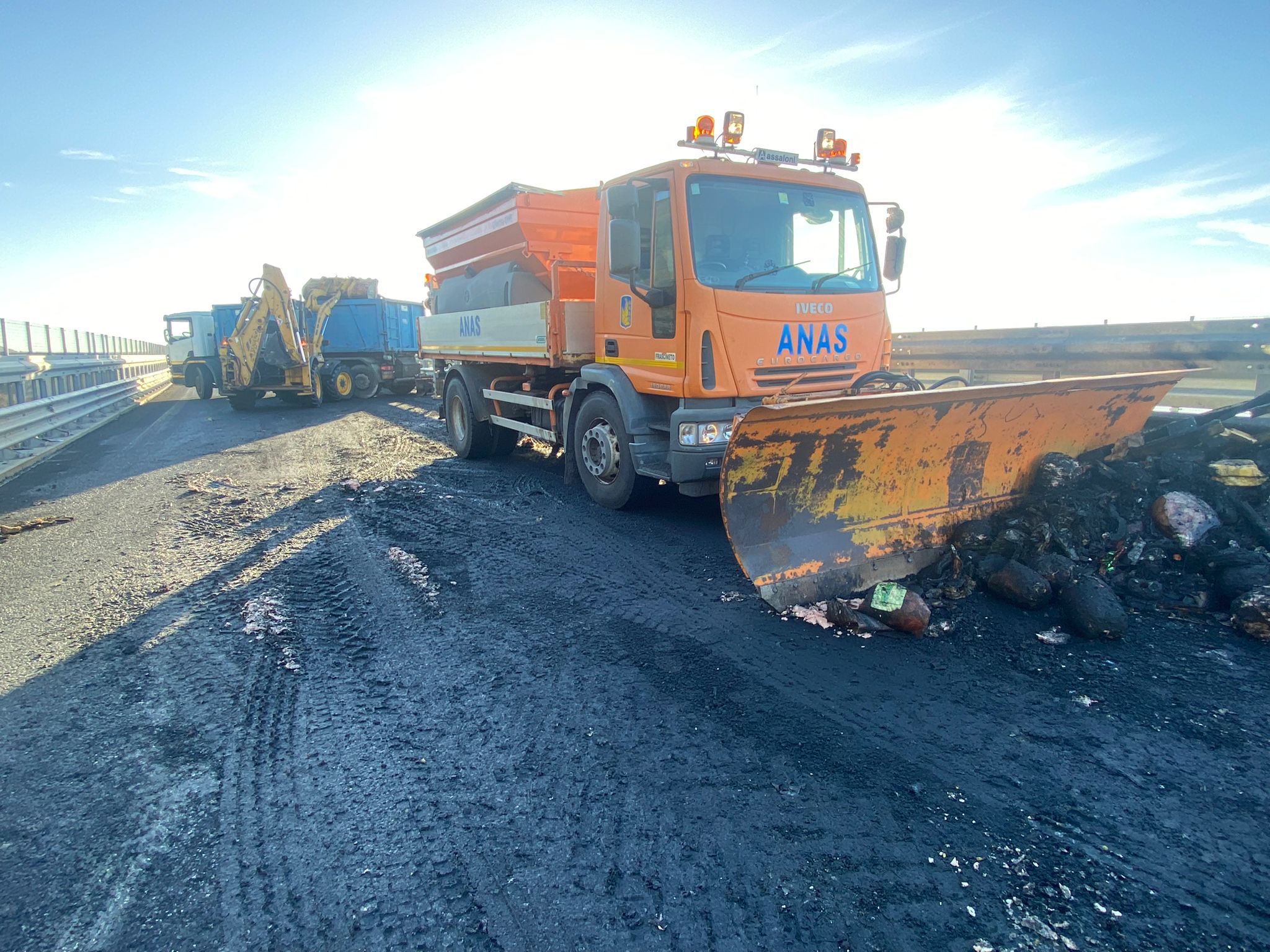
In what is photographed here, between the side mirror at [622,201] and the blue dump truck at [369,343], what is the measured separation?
15403 mm

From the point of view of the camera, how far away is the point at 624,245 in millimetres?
5539

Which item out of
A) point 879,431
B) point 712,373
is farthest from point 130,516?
point 879,431

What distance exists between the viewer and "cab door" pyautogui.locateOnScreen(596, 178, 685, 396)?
5.45m

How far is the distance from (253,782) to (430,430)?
10.7 meters

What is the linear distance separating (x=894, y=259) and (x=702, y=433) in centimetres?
244

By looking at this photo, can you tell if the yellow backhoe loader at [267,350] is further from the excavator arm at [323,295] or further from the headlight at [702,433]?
the headlight at [702,433]

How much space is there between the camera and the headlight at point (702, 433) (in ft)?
17.2

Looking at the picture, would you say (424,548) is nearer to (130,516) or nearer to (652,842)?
(130,516)

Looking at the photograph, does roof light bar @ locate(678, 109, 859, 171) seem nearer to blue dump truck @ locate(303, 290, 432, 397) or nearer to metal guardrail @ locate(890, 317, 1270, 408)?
metal guardrail @ locate(890, 317, 1270, 408)

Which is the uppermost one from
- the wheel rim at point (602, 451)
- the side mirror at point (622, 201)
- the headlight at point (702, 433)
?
the side mirror at point (622, 201)

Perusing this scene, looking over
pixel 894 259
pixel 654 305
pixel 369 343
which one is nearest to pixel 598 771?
pixel 654 305

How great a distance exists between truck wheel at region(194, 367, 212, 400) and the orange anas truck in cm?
1832

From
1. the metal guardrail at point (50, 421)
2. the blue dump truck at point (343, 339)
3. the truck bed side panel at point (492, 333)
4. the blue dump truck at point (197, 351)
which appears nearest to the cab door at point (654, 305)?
the truck bed side panel at point (492, 333)

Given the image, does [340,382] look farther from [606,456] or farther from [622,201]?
[622,201]
